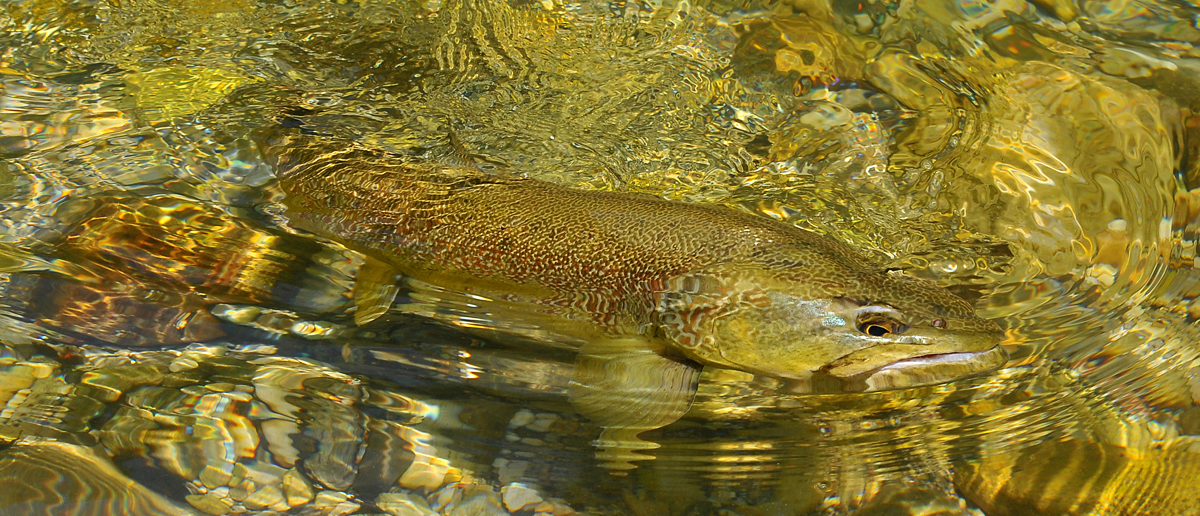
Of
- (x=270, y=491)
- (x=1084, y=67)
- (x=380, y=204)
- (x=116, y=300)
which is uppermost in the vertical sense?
(x=1084, y=67)

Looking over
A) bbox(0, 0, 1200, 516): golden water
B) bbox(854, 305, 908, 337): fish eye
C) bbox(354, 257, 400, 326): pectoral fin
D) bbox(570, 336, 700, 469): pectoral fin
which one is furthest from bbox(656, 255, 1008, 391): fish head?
bbox(354, 257, 400, 326): pectoral fin

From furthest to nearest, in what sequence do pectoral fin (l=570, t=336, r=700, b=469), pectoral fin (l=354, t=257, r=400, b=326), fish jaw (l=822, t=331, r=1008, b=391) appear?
1. pectoral fin (l=354, t=257, r=400, b=326)
2. pectoral fin (l=570, t=336, r=700, b=469)
3. fish jaw (l=822, t=331, r=1008, b=391)

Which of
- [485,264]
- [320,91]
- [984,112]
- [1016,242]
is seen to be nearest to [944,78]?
[984,112]

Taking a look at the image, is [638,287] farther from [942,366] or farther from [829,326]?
[942,366]

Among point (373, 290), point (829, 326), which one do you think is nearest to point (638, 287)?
point (829, 326)

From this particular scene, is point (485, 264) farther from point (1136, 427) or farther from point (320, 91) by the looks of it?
point (1136, 427)

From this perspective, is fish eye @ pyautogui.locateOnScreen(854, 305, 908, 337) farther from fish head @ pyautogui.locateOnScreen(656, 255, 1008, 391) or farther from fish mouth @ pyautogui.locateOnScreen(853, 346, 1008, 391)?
fish mouth @ pyautogui.locateOnScreen(853, 346, 1008, 391)
